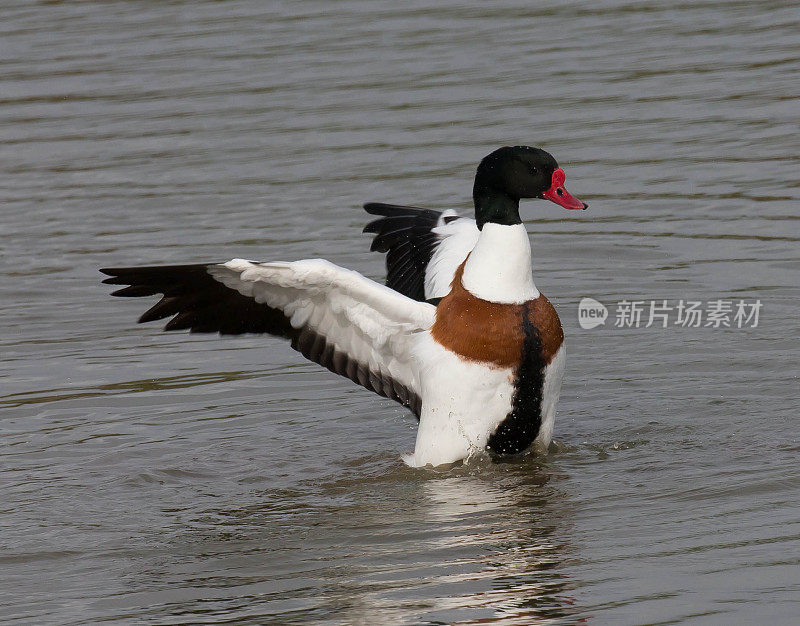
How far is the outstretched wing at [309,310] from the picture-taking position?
7.62 meters

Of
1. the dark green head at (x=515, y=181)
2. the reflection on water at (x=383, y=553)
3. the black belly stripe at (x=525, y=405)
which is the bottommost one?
the reflection on water at (x=383, y=553)

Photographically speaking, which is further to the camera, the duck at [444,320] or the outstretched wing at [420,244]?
the outstretched wing at [420,244]

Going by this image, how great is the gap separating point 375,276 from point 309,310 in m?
3.06

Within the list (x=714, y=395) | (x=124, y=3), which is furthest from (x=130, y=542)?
(x=124, y=3)

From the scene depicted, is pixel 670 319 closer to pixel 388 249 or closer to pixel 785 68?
pixel 388 249

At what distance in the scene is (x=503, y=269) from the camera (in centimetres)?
763

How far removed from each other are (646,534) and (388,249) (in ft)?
10.8

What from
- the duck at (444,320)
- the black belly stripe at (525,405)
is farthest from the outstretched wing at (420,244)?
the black belly stripe at (525,405)
